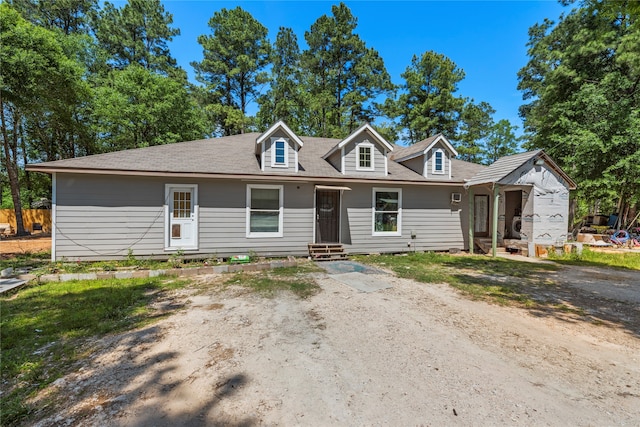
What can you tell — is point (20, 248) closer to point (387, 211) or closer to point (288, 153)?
point (288, 153)

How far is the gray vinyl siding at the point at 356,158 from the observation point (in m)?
10.1

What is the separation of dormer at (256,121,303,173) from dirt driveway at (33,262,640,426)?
19.0ft

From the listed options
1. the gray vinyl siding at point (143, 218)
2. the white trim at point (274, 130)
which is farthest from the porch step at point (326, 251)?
the white trim at point (274, 130)

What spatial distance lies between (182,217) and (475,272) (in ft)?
29.5

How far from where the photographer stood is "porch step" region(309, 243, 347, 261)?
355 inches

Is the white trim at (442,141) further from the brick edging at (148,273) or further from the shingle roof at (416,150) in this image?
the brick edging at (148,273)

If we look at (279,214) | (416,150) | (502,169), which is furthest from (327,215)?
(502,169)

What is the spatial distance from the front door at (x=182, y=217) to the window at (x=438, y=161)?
9190 millimetres

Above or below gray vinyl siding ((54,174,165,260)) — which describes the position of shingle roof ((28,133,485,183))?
above

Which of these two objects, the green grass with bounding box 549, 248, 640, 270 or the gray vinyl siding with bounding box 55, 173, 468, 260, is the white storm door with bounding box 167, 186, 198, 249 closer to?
the gray vinyl siding with bounding box 55, 173, 468, 260

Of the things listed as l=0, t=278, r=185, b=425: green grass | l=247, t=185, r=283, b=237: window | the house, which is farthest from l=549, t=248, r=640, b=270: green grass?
l=0, t=278, r=185, b=425: green grass

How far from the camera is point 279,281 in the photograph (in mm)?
6367

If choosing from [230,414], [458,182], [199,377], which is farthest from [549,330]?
[458,182]

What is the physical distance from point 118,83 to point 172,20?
35.4 feet
